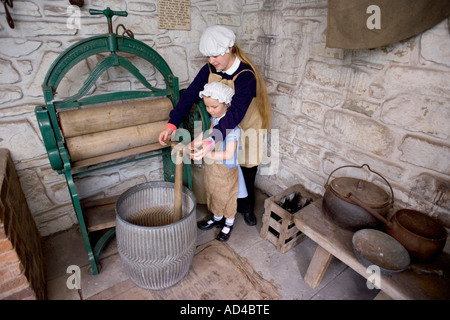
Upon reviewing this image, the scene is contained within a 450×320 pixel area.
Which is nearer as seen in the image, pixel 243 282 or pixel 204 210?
pixel 243 282

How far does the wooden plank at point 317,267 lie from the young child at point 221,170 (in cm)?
70

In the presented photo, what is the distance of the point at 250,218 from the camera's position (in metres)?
2.41

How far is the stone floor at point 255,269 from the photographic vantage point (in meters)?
1.79

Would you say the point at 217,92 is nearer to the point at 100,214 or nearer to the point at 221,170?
the point at 221,170

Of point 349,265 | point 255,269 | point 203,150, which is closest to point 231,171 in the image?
point 203,150

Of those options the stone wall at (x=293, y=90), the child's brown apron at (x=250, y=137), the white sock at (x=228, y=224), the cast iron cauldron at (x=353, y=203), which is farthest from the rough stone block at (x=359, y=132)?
the white sock at (x=228, y=224)

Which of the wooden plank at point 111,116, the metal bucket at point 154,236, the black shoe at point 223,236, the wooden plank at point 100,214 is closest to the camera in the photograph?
the metal bucket at point 154,236

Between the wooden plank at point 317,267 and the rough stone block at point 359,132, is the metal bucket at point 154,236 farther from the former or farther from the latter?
the rough stone block at point 359,132

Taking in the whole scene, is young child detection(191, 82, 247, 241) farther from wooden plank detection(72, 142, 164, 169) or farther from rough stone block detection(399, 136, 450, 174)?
rough stone block detection(399, 136, 450, 174)

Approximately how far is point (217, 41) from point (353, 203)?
1.29 meters

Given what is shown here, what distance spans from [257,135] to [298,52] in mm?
746
